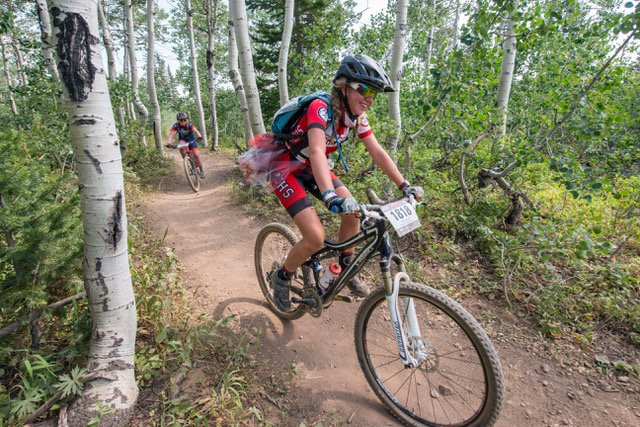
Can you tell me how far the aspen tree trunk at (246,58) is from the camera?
6449 mm

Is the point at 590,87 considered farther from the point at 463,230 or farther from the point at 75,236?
the point at 75,236

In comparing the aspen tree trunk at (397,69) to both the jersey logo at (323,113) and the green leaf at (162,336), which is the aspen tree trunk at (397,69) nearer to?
the jersey logo at (323,113)

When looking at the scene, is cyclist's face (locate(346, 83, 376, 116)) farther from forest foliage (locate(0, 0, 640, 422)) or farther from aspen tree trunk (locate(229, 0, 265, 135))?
aspen tree trunk (locate(229, 0, 265, 135))

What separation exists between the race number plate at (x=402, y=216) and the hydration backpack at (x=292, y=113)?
3.50 ft

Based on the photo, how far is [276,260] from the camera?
3.93 m

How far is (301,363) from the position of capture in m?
3.02

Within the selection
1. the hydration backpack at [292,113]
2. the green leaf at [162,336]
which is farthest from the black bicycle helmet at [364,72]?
the green leaf at [162,336]

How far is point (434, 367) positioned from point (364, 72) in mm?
2530

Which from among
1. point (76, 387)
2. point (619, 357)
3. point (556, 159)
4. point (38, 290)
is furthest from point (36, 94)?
point (619, 357)

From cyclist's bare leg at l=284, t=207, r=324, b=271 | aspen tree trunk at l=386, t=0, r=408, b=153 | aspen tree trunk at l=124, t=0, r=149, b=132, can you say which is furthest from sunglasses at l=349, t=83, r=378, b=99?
aspen tree trunk at l=124, t=0, r=149, b=132

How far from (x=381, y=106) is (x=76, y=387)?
326 inches

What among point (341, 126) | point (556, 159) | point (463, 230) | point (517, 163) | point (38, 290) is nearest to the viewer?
point (38, 290)

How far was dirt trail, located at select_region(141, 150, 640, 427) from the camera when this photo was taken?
8.24 ft

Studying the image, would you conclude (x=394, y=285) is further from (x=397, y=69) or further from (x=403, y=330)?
(x=397, y=69)
